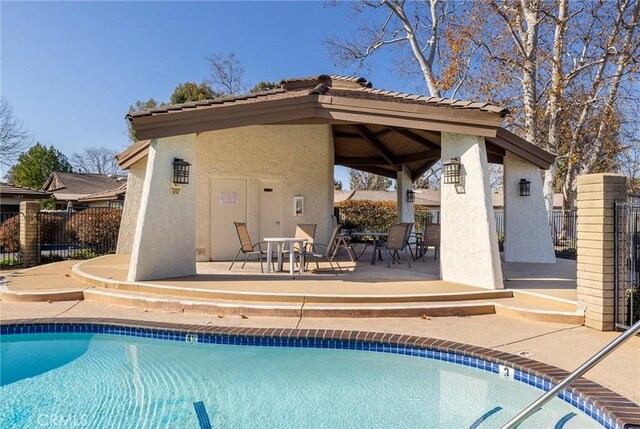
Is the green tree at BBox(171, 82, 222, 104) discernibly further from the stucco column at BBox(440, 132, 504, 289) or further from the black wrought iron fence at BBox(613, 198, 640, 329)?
the black wrought iron fence at BBox(613, 198, 640, 329)

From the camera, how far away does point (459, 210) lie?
24.6ft

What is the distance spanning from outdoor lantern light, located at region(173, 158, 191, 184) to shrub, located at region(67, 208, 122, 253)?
29.4 feet

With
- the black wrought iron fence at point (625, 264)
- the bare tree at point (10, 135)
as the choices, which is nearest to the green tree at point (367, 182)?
the bare tree at point (10, 135)

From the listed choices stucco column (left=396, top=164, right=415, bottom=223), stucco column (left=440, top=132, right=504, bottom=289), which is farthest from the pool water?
stucco column (left=396, top=164, right=415, bottom=223)

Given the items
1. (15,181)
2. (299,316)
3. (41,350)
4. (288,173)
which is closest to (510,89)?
(288,173)

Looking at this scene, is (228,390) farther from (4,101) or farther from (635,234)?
(4,101)

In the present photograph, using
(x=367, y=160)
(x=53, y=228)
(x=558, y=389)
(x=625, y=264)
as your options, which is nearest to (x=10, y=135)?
(x=53, y=228)

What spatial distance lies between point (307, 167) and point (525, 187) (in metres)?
6.22

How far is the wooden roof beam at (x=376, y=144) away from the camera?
455 inches

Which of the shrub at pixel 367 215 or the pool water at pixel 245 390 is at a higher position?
the shrub at pixel 367 215

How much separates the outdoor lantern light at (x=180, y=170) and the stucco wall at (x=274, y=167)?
9.73ft

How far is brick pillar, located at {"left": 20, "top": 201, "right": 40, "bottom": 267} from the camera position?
12.3 meters

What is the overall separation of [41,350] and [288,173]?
7.39 m

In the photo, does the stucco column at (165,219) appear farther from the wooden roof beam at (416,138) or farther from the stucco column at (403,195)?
the stucco column at (403,195)
